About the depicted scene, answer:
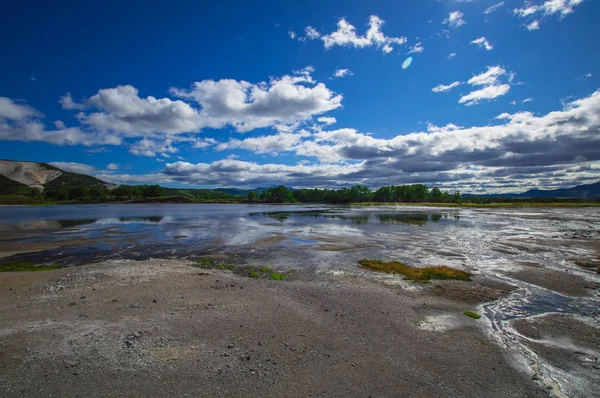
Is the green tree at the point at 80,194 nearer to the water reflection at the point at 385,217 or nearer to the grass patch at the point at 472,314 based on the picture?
the water reflection at the point at 385,217

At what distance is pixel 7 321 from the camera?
9750mm

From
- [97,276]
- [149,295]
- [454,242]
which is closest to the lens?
[149,295]

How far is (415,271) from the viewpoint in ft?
60.9

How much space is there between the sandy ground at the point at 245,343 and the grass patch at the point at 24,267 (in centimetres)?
478

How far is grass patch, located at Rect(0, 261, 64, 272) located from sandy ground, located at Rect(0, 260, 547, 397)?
478cm

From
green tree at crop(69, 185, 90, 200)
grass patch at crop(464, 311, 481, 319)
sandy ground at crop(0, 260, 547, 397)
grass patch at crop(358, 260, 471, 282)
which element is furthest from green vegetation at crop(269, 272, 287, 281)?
green tree at crop(69, 185, 90, 200)

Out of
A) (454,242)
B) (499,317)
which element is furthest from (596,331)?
(454,242)

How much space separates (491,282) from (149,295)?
18.2m

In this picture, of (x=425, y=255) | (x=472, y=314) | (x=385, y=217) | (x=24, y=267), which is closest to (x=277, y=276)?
(x=472, y=314)

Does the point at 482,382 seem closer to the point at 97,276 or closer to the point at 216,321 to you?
the point at 216,321

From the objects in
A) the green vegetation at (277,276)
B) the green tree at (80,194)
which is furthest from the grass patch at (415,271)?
the green tree at (80,194)

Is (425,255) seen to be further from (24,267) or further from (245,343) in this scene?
(24,267)

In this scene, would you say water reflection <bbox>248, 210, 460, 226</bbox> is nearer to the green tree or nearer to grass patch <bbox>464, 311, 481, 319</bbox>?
grass patch <bbox>464, 311, 481, 319</bbox>

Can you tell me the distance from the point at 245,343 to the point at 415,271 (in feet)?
44.4
